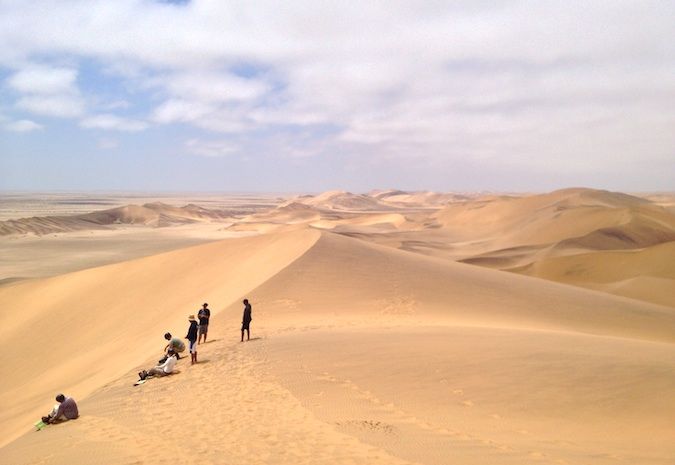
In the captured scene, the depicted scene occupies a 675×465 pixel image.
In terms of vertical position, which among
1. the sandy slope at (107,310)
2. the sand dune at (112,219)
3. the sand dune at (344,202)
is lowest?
the sandy slope at (107,310)

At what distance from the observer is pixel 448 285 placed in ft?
56.1

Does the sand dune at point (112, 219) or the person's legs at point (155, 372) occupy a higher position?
the sand dune at point (112, 219)

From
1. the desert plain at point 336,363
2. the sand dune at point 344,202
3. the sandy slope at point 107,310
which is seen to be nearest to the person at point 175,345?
the desert plain at point 336,363

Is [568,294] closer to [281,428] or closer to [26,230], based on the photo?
[281,428]

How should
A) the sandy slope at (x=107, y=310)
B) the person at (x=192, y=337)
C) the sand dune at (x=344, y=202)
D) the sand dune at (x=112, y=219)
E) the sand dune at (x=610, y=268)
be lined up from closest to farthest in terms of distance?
the person at (x=192, y=337) → the sandy slope at (x=107, y=310) → the sand dune at (x=610, y=268) → the sand dune at (x=112, y=219) → the sand dune at (x=344, y=202)

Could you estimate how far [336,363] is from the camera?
29.2 ft

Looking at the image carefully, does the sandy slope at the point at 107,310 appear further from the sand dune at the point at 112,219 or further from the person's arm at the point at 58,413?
the sand dune at the point at 112,219

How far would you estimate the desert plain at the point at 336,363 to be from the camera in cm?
603

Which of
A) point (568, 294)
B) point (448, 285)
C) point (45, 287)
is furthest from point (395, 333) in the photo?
point (45, 287)

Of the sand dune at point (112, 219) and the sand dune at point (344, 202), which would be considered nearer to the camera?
the sand dune at point (112, 219)

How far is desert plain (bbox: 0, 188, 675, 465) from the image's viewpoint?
19.8ft

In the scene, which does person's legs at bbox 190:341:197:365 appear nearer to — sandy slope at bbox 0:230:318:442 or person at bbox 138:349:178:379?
person at bbox 138:349:178:379

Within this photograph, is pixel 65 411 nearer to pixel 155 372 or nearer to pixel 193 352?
pixel 155 372

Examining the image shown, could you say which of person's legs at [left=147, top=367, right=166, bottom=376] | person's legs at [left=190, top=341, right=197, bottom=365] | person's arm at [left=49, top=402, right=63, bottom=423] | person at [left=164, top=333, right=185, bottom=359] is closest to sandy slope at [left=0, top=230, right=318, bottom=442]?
person at [left=164, top=333, right=185, bottom=359]
